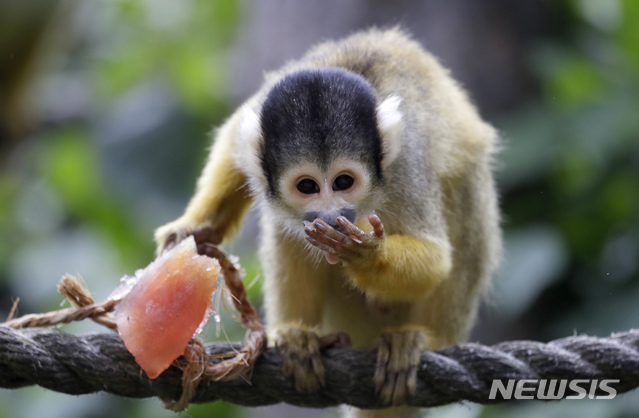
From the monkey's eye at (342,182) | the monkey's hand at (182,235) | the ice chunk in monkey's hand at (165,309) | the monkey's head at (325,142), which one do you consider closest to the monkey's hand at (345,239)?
the monkey's head at (325,142)

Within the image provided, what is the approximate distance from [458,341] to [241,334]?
2667 millimetres

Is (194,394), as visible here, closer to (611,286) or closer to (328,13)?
(611,286)

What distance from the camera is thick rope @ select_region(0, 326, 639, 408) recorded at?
7.38ft

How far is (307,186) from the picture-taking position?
2877 millimetres

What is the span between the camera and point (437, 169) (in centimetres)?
336

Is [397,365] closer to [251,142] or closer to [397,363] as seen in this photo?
[397,363]

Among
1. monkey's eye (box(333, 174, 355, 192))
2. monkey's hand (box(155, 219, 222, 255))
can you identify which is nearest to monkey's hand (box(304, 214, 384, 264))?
monkey's eye (box(333, 174, 355, 192))

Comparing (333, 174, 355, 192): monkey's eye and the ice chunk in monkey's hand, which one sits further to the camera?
(333, 174, 355, 192): monkey's eye

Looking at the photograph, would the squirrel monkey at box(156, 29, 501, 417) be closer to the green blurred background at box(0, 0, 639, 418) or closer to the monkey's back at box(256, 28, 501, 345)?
the monkey's back at box(256, 28, 501, 345)

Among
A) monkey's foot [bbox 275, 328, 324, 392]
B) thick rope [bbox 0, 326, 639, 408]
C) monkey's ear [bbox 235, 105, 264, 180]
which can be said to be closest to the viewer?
thick rope [bbox 0, 326, 639, 408]

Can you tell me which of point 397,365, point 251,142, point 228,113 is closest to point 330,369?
point 397,365

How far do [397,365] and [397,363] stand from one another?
0.03ft

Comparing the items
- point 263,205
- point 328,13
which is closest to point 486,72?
point 328,13

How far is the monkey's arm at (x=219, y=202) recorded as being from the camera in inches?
127
